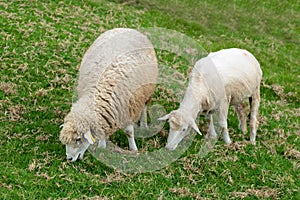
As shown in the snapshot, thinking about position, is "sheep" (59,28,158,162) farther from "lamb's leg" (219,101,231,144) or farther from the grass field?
"lamb's leg" (219,101,231,144)

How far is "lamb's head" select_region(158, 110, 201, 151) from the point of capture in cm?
677

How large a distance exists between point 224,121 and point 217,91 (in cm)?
68

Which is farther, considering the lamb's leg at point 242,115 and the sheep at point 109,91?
the lamb's leg at point 242,115

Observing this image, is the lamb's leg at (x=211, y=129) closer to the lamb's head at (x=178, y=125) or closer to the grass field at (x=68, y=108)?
the grass field at (x=68, y=108)

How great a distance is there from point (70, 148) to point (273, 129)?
158 inches

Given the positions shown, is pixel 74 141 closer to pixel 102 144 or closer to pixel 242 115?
pixel 102 144

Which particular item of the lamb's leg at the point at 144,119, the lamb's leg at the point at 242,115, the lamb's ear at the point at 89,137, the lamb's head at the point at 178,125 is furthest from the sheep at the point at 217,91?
the lamb's ear at the point at 89,137

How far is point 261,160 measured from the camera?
7.55 m

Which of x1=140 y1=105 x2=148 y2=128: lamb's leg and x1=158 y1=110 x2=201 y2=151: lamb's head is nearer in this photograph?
x1=158 y1=110 x2=201 y2=151: lamb's head

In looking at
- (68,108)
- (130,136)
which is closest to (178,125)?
(130,136)

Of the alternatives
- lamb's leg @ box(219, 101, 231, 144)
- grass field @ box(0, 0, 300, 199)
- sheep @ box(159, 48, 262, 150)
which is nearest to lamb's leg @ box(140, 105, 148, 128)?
grass field @ box(0, 0, 300, 199)

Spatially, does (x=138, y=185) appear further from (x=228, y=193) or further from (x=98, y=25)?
(x=98, y=25)

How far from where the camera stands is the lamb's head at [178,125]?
6766mm

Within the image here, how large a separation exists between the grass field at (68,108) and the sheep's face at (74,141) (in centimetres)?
17
